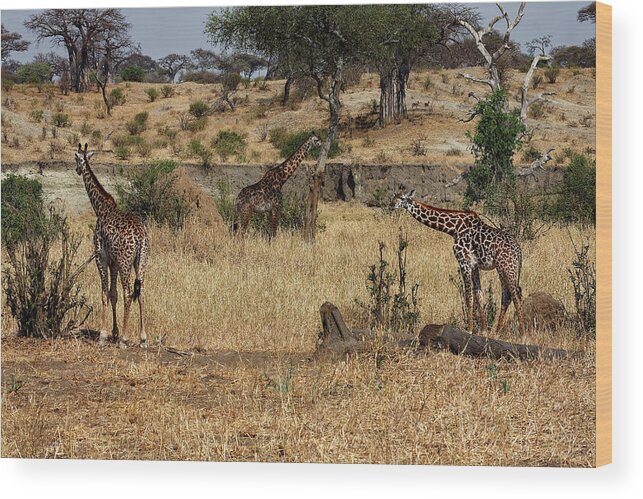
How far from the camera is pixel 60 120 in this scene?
10.9m

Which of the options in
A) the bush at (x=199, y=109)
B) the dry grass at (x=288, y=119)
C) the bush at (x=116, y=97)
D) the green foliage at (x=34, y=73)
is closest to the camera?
the green foliage at (x=34, y=73)

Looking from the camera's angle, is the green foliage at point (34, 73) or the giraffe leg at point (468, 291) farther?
the green foliage at point (34, 73)

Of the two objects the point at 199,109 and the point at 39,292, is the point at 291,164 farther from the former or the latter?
the point at 39,292

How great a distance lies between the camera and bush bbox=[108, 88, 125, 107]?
1209 centimetres

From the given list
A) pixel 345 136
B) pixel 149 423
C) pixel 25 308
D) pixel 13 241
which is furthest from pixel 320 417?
pixel 345 136

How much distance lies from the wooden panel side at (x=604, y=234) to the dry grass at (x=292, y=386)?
129 millimetres

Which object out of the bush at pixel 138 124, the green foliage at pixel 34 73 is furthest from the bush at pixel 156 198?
the green foliage at pixel 34 73

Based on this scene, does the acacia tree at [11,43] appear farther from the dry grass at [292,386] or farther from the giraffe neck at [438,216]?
the giraffe neck at [438,216]

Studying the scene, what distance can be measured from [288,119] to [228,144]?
1.95 meters

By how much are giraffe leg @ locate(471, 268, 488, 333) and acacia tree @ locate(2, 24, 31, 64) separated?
168 inches

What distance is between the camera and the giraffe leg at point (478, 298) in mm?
9531

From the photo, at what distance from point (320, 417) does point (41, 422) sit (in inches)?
78.7

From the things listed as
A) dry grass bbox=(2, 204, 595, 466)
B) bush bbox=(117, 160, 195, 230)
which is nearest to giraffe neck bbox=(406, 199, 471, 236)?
dry grass bbox=(2, 204, 595, 466)

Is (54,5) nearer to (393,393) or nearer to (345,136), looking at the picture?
(393,393)
